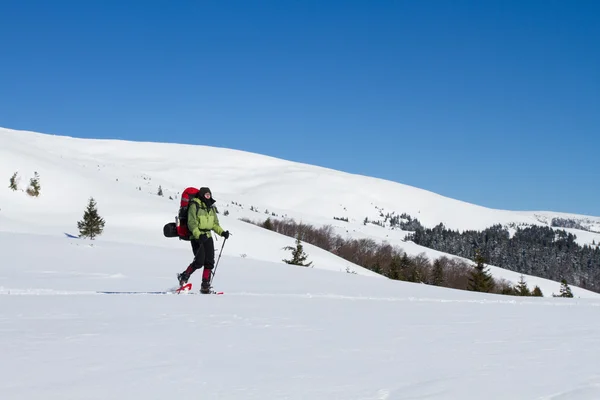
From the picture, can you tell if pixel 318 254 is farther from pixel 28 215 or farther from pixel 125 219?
pixel 28 215

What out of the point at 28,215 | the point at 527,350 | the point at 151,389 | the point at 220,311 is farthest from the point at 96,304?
the point at 28,215

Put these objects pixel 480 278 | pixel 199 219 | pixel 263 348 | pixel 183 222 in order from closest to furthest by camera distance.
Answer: pixel 263 348, pixel 199 219, pixel 183 222, pixel 480 278

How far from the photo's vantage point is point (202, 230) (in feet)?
39.4

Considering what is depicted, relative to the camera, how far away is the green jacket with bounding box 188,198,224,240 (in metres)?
11.7

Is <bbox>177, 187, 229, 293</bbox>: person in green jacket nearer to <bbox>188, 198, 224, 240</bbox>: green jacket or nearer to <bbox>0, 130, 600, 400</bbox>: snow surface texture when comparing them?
<bbox>188, 198, 224, 240</bbox>: green jacket

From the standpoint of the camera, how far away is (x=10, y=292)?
10820 millimetres

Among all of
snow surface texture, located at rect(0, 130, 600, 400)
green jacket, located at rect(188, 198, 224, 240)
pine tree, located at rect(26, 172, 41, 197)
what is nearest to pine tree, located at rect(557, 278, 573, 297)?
pine tree, located at rect(26, 172, 41, 197)

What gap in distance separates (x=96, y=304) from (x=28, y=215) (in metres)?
53.6


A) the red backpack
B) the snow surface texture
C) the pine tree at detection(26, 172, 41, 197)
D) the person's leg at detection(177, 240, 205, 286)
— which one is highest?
the pine tree at detection(26, 172, 41, 197)

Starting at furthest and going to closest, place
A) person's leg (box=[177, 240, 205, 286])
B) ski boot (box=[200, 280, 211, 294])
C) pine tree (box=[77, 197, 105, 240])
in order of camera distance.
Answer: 1. pine tree (box=[77, 197, 105, 240])
2. ski boot (box=[200, 280, 211, 294])
3. person's leg (box=[177, 240, 205, 286])

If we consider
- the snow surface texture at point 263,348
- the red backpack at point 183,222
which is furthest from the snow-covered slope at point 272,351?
the red backpack at point 183,222

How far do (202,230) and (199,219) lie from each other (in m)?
0.28

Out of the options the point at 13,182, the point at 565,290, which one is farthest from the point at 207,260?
the point at 565,290

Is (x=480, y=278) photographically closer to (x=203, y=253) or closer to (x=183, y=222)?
(x=203, y=253)
